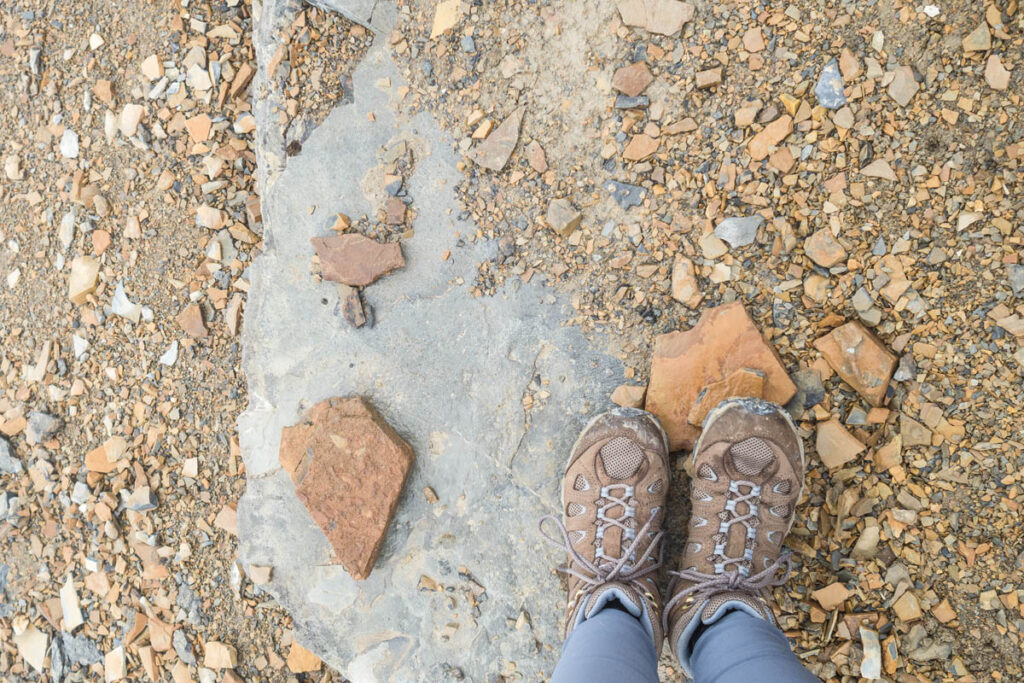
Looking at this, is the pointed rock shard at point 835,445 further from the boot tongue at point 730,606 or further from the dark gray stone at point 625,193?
the dark gray stone at point 625,193

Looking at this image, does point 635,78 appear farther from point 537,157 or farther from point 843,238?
point 843,238

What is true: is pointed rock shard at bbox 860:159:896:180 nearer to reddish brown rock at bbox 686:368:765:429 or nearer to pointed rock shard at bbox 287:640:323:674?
reddish brown rock at bbox 686:368:765:429

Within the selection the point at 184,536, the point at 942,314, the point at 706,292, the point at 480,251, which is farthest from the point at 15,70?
the point at 942,314

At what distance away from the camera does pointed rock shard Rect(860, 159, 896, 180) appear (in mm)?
1973

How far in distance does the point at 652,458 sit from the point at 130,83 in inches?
99.0

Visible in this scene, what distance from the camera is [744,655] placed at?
1724 mm

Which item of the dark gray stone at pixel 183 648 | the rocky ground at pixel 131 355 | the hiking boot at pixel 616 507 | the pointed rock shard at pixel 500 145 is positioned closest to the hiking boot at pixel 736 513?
the hiking boot at pixel 616 507

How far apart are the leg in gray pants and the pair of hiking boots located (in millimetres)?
92

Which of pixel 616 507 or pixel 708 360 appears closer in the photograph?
pixel 708 360

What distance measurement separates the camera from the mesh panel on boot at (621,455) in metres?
2.11

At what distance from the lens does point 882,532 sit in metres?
2.03

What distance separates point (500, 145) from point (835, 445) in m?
1.37

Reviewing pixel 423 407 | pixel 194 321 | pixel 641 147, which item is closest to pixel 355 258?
pixel 423 407

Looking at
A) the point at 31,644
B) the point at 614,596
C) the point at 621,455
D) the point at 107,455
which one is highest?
the point at 621,455
